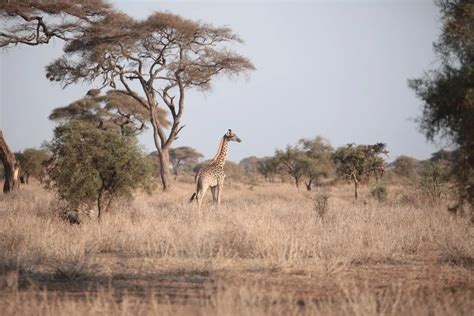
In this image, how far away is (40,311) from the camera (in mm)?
4609

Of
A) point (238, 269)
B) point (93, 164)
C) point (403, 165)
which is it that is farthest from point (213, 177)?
point (403, 165)

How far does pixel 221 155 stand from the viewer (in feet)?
56.5

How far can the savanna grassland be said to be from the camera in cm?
480

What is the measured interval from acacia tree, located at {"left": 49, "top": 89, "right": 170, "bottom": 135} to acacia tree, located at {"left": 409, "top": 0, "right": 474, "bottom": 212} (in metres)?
28.9

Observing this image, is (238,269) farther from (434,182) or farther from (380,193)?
(380,193)

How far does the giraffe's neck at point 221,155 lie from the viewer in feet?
54.6

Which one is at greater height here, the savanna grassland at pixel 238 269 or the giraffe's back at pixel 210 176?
the giraffe's back at pixel 210 176

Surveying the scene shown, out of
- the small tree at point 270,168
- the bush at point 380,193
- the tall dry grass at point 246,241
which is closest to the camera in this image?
the tall dry grass at point 246,241

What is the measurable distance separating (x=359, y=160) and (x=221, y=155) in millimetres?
9639

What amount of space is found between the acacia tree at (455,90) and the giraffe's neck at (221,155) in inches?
420

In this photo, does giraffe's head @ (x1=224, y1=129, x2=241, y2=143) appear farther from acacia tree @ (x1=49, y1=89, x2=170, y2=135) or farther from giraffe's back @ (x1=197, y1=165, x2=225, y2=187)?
acacia tree @ (x1=49, y1=89, x2=170, y2=135)

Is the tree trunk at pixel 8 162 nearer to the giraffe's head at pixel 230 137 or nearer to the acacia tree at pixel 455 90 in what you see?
the giraffe's head at pixel 230 137

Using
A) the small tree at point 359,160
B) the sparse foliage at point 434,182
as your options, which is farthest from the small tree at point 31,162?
the sparse foliage at point 434,182

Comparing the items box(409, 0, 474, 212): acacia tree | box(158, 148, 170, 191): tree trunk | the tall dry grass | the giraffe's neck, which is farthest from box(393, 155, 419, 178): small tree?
box(409, 0, 474, 212): acacia tree
